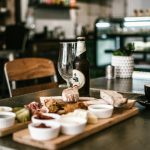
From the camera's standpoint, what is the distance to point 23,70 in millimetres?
2232

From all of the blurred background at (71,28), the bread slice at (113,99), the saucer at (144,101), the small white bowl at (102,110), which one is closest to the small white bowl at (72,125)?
the small white bowl at (102,110)

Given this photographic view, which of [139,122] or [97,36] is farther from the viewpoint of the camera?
[97,36]

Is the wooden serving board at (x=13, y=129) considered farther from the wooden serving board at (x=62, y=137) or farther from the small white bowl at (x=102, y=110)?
the small white bowl at (x=102, y=110)

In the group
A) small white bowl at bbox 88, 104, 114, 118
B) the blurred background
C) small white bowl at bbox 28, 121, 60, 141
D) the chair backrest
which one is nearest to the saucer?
small white bowl at bbox 88, 104, 114, 118

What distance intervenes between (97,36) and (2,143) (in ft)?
13.5

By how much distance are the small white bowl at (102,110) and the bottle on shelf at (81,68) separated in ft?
1.20

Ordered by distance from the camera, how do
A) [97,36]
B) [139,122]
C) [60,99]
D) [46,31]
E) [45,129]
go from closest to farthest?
[45,129], [139,122], [60,99], [97,36], [46,31]

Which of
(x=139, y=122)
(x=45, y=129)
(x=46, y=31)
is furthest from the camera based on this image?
(x=46, y=31)

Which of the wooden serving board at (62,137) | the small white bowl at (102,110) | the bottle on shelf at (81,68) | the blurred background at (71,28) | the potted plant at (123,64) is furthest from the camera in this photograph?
the blurred background at (71,28)

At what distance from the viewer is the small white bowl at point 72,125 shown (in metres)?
0.95

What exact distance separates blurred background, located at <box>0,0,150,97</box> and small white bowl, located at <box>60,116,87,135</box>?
264cm

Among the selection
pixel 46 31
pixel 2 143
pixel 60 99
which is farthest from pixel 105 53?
pixel 2 143

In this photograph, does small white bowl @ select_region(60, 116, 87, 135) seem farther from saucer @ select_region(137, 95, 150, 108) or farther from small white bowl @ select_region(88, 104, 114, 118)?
saucer @ select_region(137, 95, 150, 108)

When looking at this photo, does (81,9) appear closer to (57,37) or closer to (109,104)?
(57,37)
